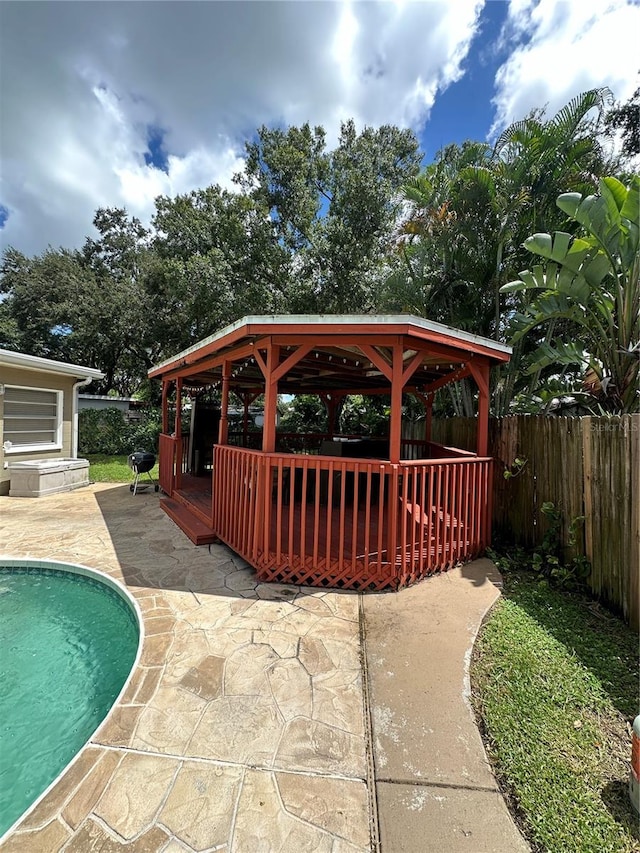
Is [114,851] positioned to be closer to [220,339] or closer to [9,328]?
[220,339]

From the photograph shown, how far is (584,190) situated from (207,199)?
47.0 feet

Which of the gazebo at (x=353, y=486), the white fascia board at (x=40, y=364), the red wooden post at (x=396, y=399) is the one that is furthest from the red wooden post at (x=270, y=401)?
the white fascia board at (x=40, y=364)

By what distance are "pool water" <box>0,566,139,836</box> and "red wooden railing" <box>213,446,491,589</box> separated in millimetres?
1588

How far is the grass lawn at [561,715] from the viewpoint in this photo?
170cm

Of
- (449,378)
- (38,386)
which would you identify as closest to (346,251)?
(449,378)

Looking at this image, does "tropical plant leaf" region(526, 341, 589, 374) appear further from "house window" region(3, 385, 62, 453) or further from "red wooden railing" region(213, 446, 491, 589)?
"house window" region(3, 385, 62, 453)

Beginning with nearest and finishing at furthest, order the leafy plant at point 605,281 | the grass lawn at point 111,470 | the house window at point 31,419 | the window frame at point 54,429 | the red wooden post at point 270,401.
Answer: the red wooden post at point 270,401 < the leafy plant at point 605,281 < the window frame at point 54,429 < the house window at point 31,419 < the grass lawn at point 111,470

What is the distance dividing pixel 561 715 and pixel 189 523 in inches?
209

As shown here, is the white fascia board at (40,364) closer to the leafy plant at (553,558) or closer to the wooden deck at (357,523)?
the wooden deck at (357,523)

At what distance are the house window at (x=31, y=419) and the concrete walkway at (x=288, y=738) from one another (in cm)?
754

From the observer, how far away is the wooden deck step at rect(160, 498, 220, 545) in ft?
18.1

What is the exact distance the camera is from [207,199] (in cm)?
1577

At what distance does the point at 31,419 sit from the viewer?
372 inches

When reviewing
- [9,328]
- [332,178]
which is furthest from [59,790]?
[9,328]
